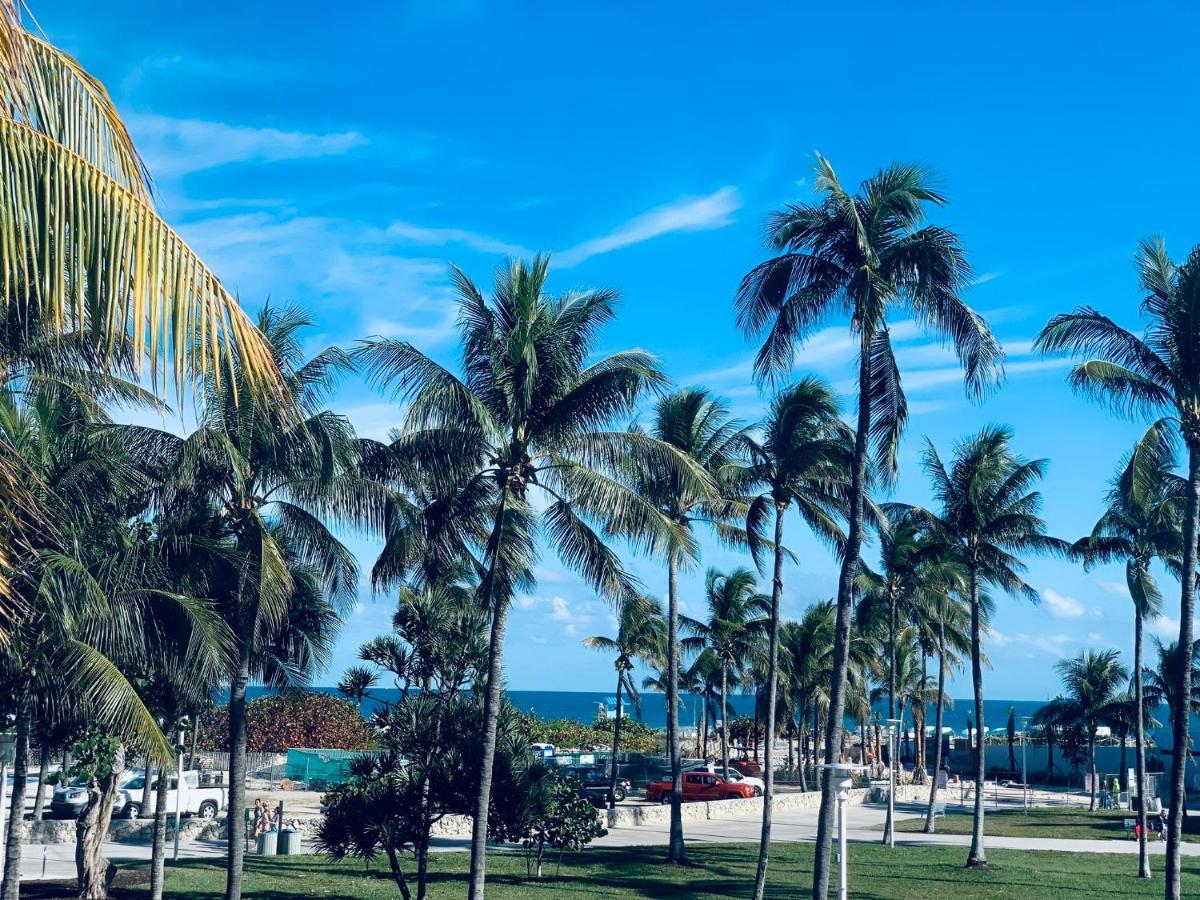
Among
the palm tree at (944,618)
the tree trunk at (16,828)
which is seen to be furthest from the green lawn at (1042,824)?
the tree trunk at (16,828)

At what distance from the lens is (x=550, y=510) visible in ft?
68.3

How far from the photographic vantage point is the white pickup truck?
123ft

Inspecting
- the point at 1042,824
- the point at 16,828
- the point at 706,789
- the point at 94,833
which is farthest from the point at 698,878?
the point at 1042,824

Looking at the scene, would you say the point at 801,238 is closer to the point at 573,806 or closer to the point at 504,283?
the point at 504,283

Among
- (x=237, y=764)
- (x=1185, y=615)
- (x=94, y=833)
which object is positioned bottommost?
(x=94, y=833)

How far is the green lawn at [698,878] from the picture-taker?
25.1 m

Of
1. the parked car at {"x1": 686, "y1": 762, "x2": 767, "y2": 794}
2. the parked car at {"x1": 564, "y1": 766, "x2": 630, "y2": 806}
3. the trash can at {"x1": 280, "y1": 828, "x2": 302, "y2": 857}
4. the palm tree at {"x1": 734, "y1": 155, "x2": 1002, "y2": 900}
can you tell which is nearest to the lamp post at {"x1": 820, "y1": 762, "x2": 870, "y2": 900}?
the palm tree at {"x1": 734, "y1": 155, "x2": 1002, "y2": 900}

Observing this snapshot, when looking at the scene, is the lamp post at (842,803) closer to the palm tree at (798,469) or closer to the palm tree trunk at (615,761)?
the palm tree at (798,469)

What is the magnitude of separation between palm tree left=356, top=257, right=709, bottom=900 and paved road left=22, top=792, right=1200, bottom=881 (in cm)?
1358

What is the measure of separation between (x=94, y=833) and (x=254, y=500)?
7443mm

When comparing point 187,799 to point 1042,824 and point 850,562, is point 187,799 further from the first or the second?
point 1042,824

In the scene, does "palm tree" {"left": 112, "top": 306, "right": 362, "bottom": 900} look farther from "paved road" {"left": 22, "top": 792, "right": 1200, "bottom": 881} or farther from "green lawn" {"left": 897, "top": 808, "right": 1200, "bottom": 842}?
"green lawn" {"left": 897, "top": 808, "right": 1200, "bottom": 842}

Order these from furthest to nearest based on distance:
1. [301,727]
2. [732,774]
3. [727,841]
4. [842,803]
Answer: [732,774] < [301,727] < [727,841] < [842,803]

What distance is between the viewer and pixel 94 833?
2212 centimetres
